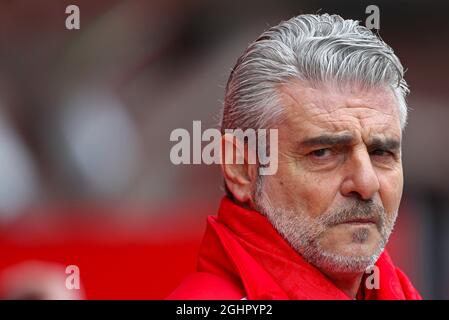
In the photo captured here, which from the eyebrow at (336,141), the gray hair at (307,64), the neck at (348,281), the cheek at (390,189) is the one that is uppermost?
the gray hair at (307,64)

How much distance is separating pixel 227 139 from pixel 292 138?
196 mm

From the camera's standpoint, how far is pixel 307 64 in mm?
1811

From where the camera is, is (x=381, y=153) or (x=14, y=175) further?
(x=14, y=175)

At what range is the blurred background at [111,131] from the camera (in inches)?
117

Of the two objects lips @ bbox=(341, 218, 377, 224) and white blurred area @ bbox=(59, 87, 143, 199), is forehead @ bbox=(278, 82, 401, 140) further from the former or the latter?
white blurred area @ bbox=(59, 87, 143, 199)

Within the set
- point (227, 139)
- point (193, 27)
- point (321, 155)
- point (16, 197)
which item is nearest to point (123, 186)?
point (16, 197)

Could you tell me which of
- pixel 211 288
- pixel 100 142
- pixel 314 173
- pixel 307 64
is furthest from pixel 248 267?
pixel 100 142

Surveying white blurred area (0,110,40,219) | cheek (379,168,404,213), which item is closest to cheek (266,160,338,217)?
cheek (379,168,404,213)

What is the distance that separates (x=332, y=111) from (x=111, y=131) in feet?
4.59

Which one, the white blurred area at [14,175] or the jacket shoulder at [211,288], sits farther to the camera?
the white blurred area at [14,175]

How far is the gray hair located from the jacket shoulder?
370 mm

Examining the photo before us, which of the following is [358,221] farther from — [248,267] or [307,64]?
[307,64]

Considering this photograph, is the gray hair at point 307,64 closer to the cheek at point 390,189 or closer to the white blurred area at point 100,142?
the cheek at point 390,189

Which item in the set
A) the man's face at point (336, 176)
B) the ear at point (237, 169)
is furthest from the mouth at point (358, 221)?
the ear at point (237, 169)
